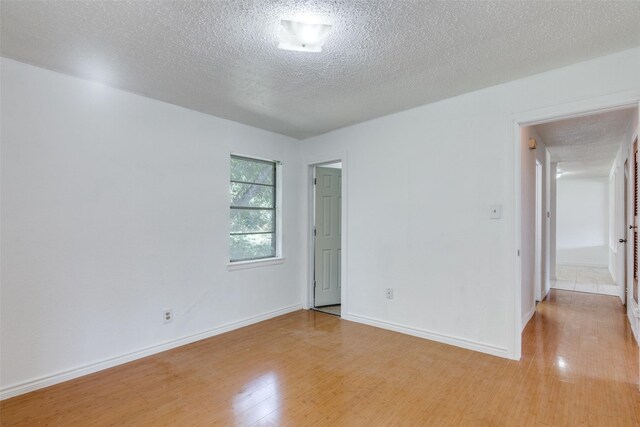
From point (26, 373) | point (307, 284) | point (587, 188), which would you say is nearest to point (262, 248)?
point (307, 284)

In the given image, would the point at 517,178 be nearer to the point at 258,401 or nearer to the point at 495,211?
the point at 495,211

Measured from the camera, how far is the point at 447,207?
10.4 feet

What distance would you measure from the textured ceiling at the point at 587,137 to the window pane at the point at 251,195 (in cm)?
334

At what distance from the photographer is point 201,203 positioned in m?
3.43

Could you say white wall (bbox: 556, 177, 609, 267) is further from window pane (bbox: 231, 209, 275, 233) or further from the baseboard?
window pane (bbox: 231, 209, 275, 233)

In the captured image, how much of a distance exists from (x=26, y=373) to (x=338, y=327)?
2.71 meters

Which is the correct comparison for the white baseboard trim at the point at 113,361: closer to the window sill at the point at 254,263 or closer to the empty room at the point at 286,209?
the empty room at the point at 286,209

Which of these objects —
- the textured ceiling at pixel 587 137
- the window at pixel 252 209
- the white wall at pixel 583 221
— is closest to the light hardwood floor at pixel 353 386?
the window at pixel 252 209

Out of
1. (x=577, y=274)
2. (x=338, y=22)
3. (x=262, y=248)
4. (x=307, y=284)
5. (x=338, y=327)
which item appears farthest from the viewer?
(x=577, y=274)

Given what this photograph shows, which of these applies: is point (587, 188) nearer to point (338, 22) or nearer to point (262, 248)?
point (262, 248)

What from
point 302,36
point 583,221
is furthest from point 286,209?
point 583,221

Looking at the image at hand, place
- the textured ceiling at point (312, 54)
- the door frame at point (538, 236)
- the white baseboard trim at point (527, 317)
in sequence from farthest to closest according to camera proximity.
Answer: the door frame at point (538, 236) → the white baseboard trim at point (527, 317) → the textured ceiling at point (312, 54)

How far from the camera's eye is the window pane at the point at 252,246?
12.6ft

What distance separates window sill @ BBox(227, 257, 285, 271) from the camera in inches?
146
